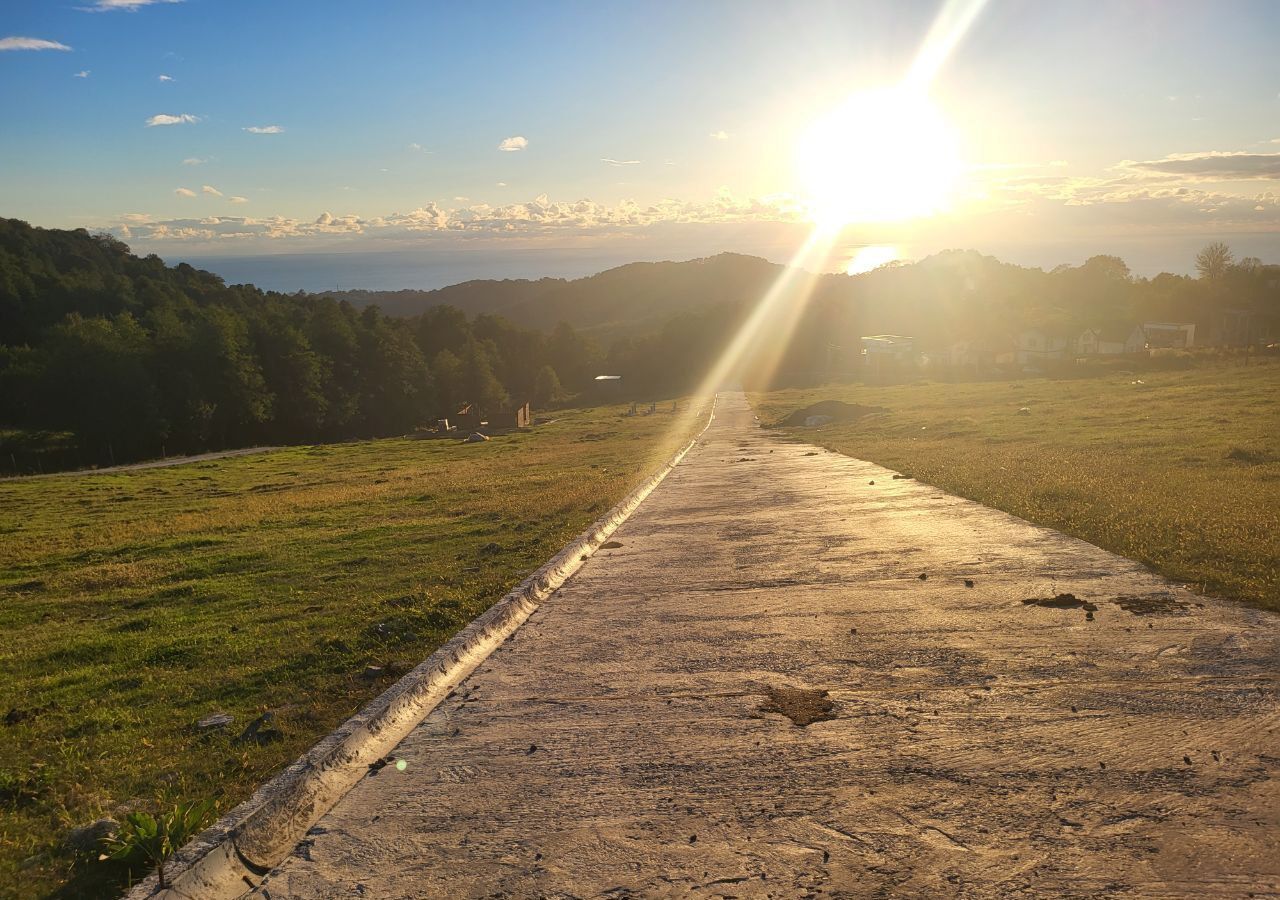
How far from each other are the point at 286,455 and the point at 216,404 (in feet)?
66.6

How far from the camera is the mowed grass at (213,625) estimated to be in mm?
4781

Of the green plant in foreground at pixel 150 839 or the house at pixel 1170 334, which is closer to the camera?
the green plant in foreground at pixel 150 839

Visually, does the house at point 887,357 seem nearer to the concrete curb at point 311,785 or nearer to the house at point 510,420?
the house at point 510,420

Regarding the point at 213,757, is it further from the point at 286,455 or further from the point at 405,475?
the point at 286,455

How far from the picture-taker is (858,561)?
8727 mm

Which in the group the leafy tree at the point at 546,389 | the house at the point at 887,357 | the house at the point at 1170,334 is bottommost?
the leafy tree at the point at 546,389

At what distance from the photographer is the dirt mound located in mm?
39094

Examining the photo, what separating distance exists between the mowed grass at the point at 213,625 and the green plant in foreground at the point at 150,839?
0.10 meters

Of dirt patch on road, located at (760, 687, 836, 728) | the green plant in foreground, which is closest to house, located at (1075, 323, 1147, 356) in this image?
dirt patch on road, located at (760, 687, 836, 728)

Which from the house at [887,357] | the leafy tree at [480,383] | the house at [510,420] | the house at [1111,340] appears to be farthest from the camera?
the leafy tree at [480,383]

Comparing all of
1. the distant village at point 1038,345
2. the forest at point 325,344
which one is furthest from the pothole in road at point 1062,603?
the distant village at point 1038,345

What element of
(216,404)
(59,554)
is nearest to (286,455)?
(216,404)

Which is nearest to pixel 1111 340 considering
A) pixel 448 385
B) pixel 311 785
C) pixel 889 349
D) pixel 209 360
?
pixel 889 349

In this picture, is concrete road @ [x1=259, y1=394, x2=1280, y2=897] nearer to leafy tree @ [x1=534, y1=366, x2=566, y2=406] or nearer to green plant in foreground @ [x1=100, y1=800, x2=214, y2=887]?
green plant in foreground @ [x1=100, y1=800, x2=214, y2=887]
